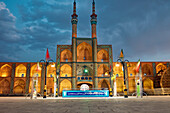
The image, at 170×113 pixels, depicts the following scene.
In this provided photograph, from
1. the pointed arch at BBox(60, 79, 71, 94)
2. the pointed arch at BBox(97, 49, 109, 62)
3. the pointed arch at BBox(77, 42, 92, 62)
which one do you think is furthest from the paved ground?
the pointed arch at BBox(77, 42, 92, 62)

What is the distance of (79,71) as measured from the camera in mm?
36562

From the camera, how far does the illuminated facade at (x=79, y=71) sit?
35.1 meters

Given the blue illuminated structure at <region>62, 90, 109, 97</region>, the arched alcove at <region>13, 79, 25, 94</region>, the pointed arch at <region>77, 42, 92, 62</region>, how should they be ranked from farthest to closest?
1. the arched alcove at <region>13, 79, 25, 94</region>
2. the pointed arch at <region>77, 42, 92, 62</region>
3. the blue illuminated structure at <region>62, 90, 109, 97</region>

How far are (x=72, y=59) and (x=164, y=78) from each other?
791 inches

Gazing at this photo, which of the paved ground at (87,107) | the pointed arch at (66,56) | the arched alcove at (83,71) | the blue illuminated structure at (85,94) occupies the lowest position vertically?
the blue illuminated structure at (85,94)

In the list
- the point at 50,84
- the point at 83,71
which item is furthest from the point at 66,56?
the point at 50,84

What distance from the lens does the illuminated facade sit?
35.1 metres

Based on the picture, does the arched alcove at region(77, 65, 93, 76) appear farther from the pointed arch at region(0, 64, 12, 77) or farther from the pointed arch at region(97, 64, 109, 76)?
the pointed arch at region(0, 64, 12, 77)

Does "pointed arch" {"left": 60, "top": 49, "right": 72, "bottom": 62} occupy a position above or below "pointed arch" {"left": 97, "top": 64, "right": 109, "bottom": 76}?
above

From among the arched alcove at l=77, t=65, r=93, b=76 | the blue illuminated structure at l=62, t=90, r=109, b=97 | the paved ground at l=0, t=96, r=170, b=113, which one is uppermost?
the arched alcove at l=77, t=65, r=93, b=76

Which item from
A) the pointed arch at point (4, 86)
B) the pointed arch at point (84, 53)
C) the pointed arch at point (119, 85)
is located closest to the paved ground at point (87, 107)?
the pointed arch at point (84, 53)

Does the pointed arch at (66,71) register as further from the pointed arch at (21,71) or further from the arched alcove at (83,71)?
the pointed arch at (21,71)

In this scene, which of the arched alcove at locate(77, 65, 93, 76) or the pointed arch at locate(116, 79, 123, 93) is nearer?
the arched alcove at locate(77, 65, 93, 76)

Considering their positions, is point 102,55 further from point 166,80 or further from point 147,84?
point 166,80
